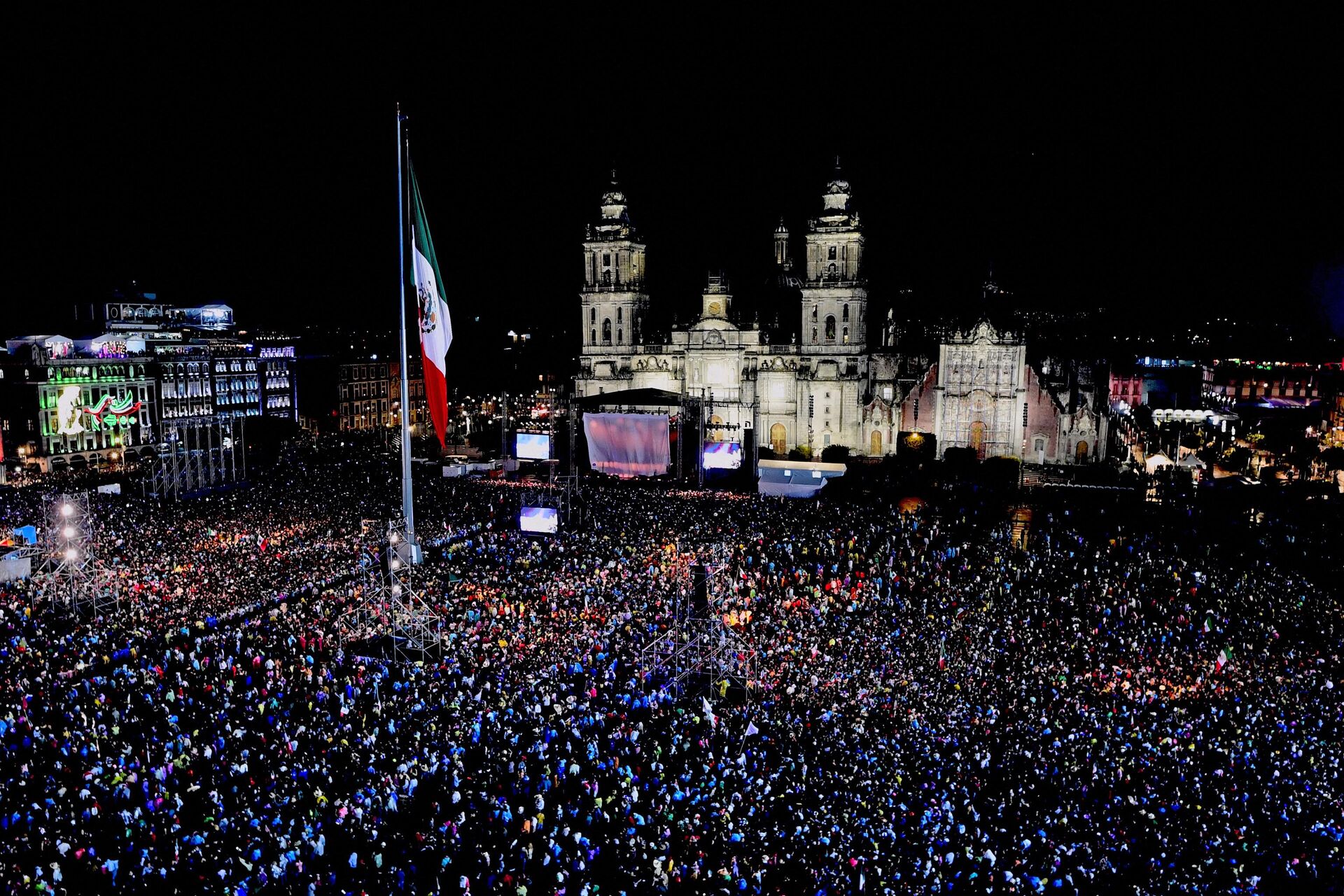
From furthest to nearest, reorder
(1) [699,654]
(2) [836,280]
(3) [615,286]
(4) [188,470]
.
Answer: (3) [615,286]
(2) [836,280]
(4) [188,470]
(1) [699,654]

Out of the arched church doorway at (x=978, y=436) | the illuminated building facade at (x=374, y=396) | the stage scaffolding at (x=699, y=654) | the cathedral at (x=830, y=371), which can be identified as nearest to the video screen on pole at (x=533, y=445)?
the cathedral at (x=830, y=371)

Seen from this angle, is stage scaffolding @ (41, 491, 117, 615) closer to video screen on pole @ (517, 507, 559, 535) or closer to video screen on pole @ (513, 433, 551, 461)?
video screen on pole @ (517, 507, 559, 535)

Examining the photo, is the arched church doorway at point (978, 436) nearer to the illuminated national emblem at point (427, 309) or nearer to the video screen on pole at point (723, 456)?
the video screen on pole at point (723, 456)

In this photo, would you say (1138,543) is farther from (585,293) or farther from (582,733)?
Answer: (585,293)

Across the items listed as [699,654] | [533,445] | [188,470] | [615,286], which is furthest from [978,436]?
[188,470]

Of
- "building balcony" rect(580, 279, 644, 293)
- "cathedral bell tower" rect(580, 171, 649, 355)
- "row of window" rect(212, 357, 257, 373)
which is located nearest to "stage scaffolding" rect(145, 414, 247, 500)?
"row of window" rect(212, 357, 257, 373)

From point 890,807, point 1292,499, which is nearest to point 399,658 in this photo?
point 890,807

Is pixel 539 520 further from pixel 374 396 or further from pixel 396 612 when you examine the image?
pixel 374 396
